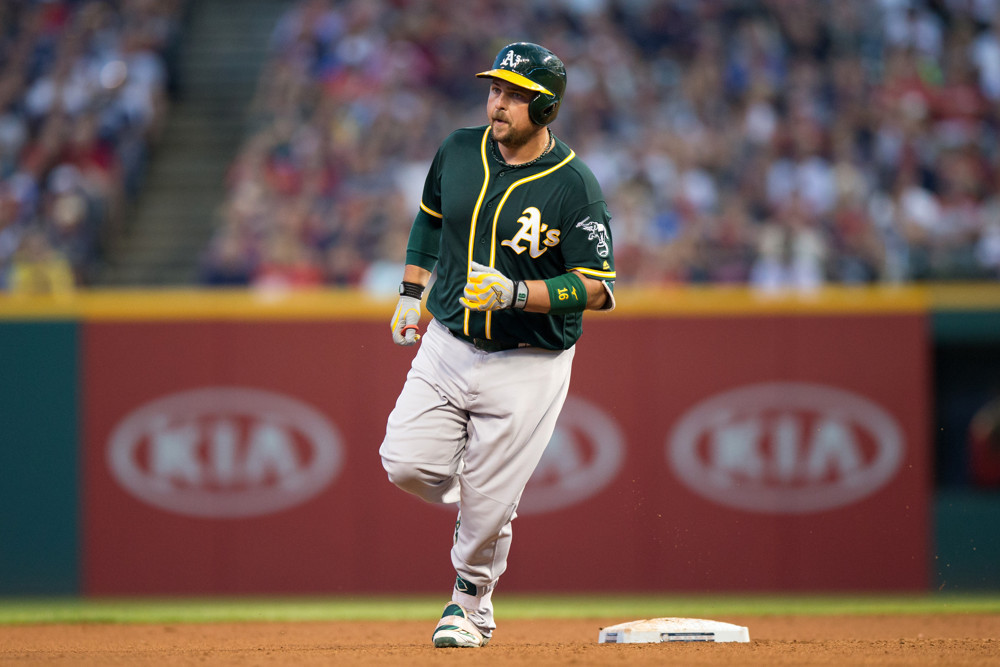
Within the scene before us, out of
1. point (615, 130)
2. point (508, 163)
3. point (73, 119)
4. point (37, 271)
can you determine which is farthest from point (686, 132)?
point (508, 163)

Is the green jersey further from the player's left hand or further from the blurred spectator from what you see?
the blurred spectator

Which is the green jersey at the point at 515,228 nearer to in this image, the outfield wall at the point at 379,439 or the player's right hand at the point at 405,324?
the player's right hand at the point at 405,324

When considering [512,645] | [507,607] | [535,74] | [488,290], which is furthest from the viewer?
[507,607]

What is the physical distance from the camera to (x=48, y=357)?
9.41 meters

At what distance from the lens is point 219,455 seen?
9383mm

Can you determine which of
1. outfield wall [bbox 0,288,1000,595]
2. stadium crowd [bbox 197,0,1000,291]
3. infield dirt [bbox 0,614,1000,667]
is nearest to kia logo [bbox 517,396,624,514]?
outfield wall [bbox 0,288,1000,595]

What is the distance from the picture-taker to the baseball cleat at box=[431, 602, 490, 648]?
5.58m

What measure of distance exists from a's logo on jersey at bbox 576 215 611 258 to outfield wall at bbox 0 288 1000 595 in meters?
3.89

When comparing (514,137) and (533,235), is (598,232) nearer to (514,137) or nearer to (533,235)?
(533,235)

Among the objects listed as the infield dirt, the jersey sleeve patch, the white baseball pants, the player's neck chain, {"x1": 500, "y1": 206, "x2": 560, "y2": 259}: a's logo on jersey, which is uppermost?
the player's neck chain

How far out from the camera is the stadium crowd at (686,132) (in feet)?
35.6

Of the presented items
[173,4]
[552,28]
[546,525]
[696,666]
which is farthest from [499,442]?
[173,4]

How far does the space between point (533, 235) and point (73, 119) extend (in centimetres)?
952

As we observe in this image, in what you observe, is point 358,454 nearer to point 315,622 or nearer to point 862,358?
point 315,622
